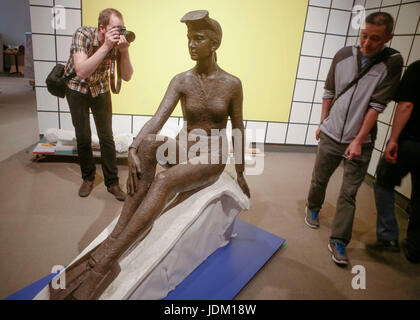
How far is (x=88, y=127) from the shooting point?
2.84 meters

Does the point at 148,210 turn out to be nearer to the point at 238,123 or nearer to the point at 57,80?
the point at 238,123

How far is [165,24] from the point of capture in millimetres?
3928

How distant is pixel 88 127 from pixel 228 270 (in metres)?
1.87

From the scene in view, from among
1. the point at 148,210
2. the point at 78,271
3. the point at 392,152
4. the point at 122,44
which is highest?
the point at 122,44

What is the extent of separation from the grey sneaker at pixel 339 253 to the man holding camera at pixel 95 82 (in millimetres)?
1972

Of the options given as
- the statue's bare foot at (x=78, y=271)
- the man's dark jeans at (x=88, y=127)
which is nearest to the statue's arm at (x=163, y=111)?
the statue's bare foot at (x=78, y=271)

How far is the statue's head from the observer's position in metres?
1.69

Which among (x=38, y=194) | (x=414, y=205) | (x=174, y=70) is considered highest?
(x=174, y=70)

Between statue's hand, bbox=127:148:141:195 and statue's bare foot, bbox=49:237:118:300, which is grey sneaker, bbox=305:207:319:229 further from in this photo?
statue's bare foot, bbox=49:237:118:300

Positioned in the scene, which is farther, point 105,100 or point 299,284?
point 105,100

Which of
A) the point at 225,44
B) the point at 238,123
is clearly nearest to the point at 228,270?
the point at 238,123

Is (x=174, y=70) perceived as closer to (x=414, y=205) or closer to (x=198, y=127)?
(x=198, y=127)

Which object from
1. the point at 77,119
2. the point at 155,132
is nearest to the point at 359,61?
the point at 155,132

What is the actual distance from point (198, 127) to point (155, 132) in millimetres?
296
